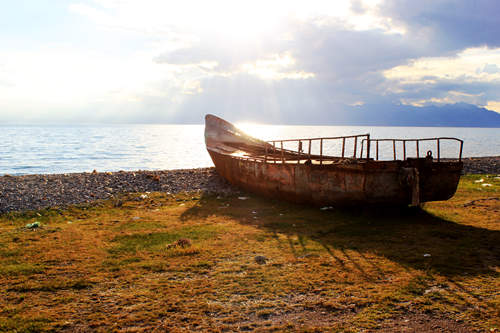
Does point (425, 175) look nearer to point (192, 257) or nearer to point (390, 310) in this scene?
point (390, 310)

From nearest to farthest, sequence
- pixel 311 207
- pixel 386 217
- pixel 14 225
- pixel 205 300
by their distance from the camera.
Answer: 1. pixel 205 300
2. pixel 386 217
3. pixel 14 225
4. pixel 311 207

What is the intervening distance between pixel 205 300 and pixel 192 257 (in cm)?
200

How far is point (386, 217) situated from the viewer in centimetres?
1021

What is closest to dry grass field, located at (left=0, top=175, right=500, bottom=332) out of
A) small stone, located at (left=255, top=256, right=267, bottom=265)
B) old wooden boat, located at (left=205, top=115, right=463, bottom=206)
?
small stone, located at (left=255, top=256, right=267, bottom=265)

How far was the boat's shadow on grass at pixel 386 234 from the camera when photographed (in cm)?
659

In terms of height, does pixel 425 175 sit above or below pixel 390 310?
above

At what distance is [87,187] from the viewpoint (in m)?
15.8

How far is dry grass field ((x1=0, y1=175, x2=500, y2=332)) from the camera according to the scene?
4.67 meters

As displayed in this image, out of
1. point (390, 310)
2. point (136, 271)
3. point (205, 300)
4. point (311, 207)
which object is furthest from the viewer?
point (311, 207)

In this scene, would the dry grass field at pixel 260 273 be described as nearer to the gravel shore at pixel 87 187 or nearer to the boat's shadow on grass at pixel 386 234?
the boat's shadow on grass at pixel 386 234

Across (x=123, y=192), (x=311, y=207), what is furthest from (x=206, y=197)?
(x=311, y=207)

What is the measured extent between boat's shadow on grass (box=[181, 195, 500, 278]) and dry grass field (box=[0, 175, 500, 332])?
5cm

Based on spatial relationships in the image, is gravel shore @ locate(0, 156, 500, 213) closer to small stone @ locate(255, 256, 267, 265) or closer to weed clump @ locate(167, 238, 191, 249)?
weed clump @ locate(167, 238, 191, 249)

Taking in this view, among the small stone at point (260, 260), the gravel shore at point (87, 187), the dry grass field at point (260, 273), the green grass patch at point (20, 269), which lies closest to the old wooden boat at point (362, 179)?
the dry grass field at point (260, 273)
